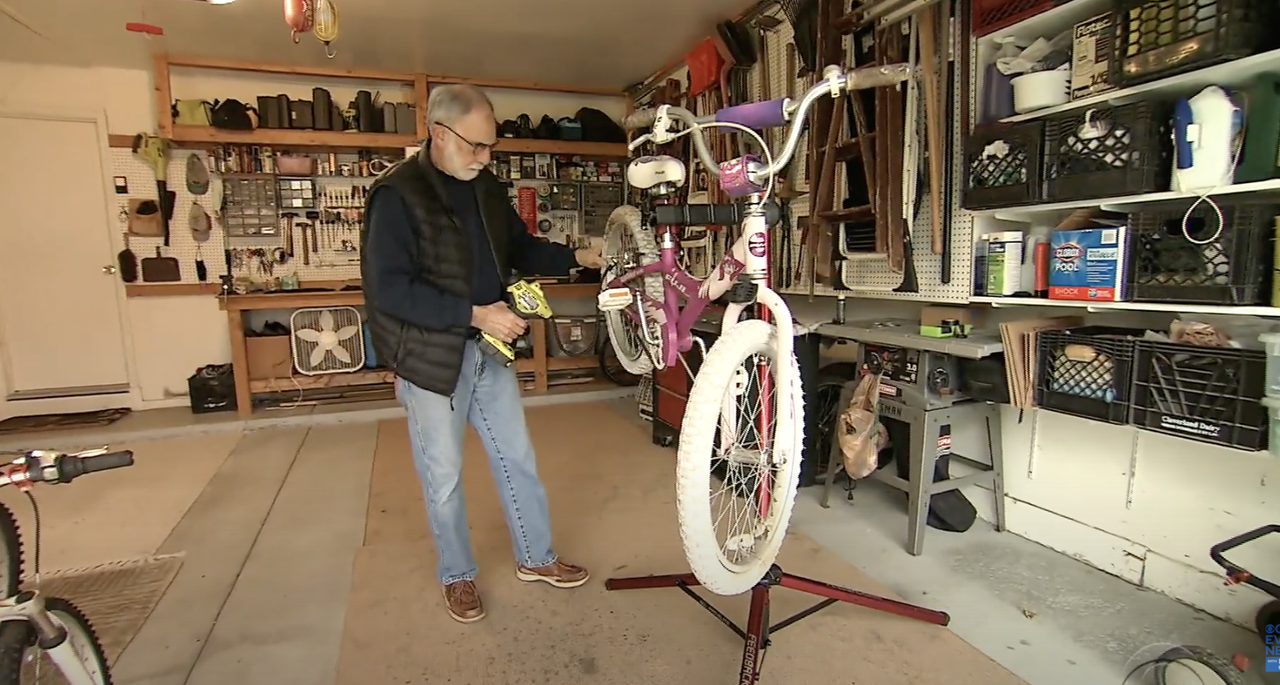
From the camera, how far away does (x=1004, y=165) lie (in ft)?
7.07

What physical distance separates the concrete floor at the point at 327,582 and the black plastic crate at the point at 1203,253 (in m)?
1.01

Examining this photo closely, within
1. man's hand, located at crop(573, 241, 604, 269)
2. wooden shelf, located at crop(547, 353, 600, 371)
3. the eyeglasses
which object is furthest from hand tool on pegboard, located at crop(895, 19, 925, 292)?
wooden shelf, located at crop(547, 353, 600, 371)

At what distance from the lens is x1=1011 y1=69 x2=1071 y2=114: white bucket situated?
2037 mm

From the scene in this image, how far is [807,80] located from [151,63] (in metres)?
4.45

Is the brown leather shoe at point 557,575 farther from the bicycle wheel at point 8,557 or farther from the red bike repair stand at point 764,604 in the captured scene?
the bicycle wheel at point 8,557

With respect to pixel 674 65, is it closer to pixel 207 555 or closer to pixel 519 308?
pixel 519 308

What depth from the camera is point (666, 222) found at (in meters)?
1.66

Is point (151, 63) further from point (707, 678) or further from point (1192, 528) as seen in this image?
point (1192, 528)

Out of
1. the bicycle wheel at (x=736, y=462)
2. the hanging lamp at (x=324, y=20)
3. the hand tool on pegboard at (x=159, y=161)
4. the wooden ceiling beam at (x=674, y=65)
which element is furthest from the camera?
the hand tool on pegboard at (x=159, y=161)

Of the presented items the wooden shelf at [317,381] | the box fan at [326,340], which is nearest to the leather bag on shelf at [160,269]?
the box fan at [326,340]

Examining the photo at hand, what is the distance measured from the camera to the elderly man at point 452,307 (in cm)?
177

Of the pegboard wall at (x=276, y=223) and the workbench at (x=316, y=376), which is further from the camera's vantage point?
the pegboard wall at (x=276, y=223)

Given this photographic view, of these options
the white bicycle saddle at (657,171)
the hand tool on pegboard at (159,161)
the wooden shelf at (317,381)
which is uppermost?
the hand tool on pegboard at (159,161)

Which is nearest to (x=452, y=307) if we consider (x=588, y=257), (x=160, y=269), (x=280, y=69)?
(x=588, y=257)
